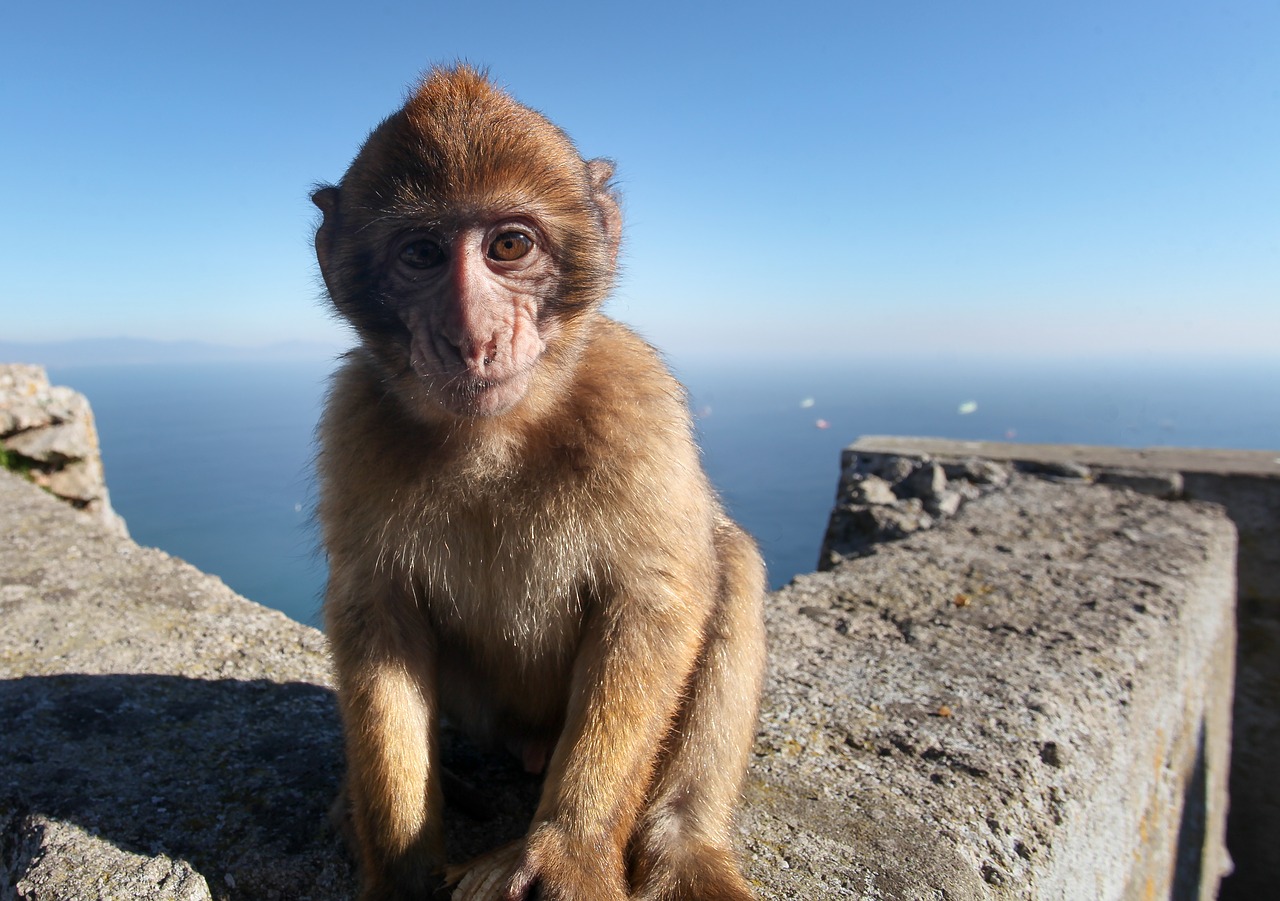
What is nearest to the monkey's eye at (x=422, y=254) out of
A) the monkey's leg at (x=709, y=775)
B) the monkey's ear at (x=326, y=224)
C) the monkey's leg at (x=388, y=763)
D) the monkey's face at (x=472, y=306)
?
the monkey's face at (x=472, y=306)

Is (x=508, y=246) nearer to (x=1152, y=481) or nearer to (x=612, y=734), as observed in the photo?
(x=612, y=734)

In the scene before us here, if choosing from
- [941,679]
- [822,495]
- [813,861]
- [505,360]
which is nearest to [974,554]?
[941,679]

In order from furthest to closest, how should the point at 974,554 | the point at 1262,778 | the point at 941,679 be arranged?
the point at 1262,778 < the point at 974,554 < the point at 941,679

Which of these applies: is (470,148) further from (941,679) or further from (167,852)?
(941,679)

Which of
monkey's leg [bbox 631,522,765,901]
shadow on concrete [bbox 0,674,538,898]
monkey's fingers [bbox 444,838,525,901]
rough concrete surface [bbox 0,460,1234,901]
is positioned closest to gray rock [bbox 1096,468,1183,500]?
rough concrete surface [bbox 0,460,1234,901]

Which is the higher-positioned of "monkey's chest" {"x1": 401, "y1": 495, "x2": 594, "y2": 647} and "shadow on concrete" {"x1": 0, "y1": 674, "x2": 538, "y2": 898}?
"monkey's chest" {"x1": 401, "y1": 495, "x2": 594, "y2": 647}

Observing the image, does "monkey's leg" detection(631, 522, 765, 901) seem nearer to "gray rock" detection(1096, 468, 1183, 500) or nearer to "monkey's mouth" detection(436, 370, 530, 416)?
"monkey's mouth" detection(436, 370, 530, 416)
